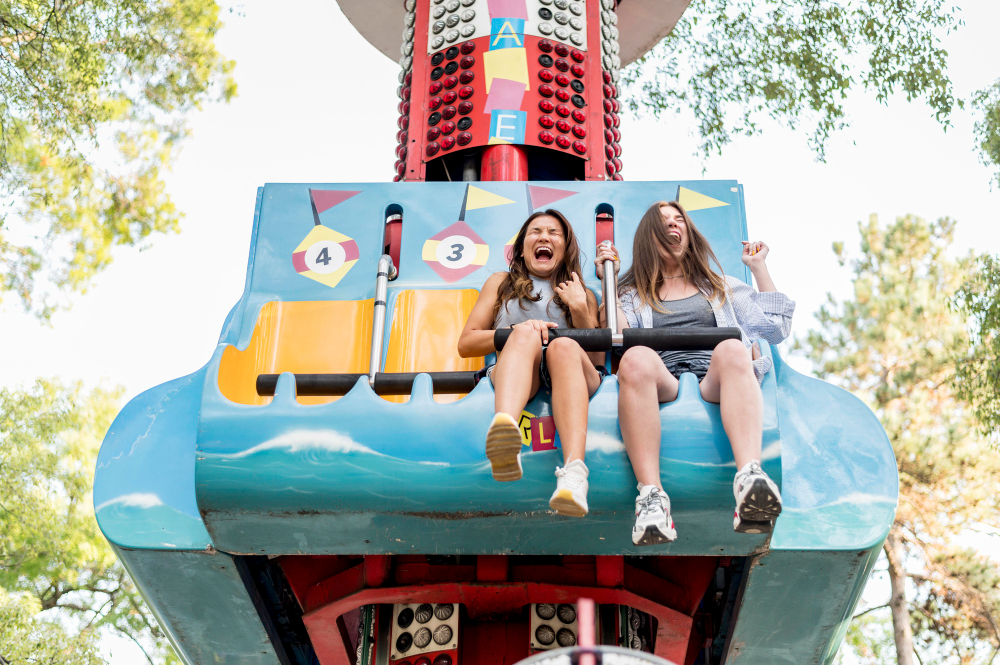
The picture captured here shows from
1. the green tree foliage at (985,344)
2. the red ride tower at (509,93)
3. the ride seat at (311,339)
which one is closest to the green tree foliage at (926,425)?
the green tree foliage at (985,344)

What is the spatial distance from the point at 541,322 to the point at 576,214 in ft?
3.91

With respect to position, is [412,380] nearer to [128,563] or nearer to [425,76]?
[128,563]

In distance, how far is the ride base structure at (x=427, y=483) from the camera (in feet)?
11.8

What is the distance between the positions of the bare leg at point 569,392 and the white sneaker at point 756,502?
0.52 m

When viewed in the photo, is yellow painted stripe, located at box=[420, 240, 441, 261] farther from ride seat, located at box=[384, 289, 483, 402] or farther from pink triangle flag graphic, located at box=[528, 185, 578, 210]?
pink triangle flag graphic, located at box=[528, 185, 578, 210]

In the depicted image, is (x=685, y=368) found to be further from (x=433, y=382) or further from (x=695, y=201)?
(x=695, y=201)

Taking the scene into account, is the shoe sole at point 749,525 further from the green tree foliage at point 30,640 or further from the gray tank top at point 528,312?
the green tree foliage at point 30,640

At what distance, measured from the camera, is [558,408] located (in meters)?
3.47

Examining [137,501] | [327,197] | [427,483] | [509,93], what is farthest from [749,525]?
[509,93]

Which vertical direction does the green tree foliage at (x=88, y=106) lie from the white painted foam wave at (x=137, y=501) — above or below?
above

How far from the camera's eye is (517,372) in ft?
11.5

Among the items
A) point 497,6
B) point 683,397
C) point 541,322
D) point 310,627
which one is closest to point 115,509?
point 310,627

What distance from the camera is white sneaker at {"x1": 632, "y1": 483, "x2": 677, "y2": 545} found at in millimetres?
3145

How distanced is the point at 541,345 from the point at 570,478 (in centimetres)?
56
